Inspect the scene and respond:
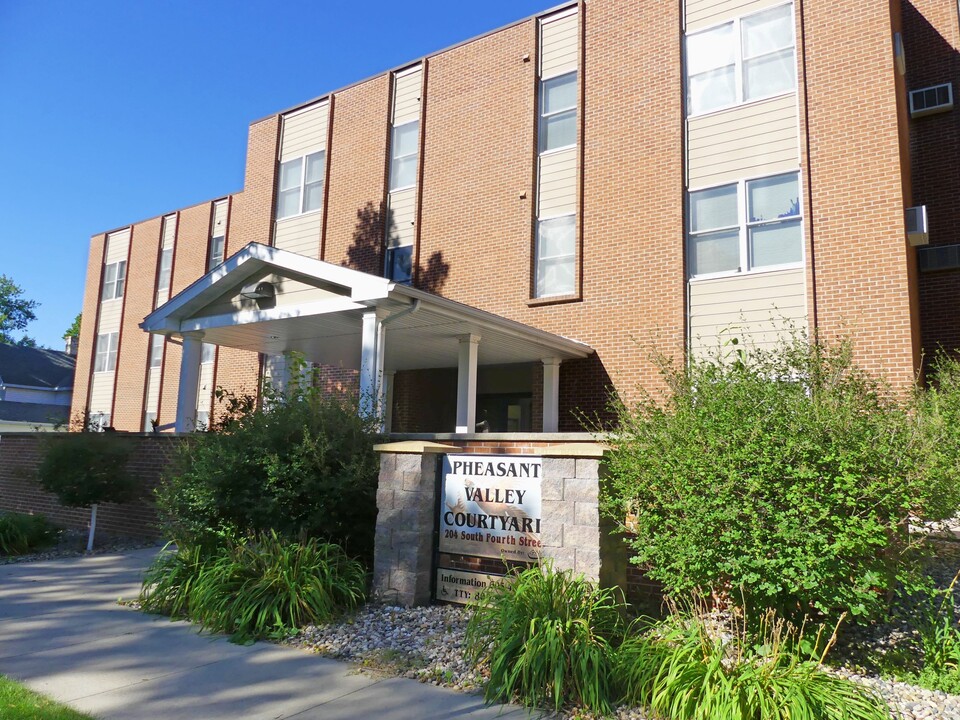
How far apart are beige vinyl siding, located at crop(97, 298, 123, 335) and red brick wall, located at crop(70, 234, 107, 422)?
0.32 m

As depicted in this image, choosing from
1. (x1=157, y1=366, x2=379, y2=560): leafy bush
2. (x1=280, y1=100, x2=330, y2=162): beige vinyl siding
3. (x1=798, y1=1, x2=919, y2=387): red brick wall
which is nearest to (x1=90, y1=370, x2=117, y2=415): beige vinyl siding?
(x1=280, y1=100, x2=330, y2=162): beige vinyl siding

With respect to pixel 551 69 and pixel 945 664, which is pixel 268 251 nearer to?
pixel 551 69

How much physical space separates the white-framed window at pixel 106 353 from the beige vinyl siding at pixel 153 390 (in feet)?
8.72

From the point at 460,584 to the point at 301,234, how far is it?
14.0m

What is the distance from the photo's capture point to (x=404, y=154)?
56.3ft

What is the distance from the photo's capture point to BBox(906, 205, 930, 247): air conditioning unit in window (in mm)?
11172

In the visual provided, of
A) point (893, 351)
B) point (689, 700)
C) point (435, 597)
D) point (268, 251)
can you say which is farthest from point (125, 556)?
point (893, 351)

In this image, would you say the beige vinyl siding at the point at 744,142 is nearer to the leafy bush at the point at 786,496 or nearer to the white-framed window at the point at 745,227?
the white-framed window at the point at 745,227

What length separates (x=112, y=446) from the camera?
463 inches

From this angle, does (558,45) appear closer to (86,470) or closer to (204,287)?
(204,287)

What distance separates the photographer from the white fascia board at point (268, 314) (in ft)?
33.8

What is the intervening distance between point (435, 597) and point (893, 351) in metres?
8.19

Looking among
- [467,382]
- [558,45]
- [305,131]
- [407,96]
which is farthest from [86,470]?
[558,45]

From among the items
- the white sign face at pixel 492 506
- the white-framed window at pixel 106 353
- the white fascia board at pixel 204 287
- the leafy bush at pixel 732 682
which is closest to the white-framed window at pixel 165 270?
the white-framed window at pixel 106 353
